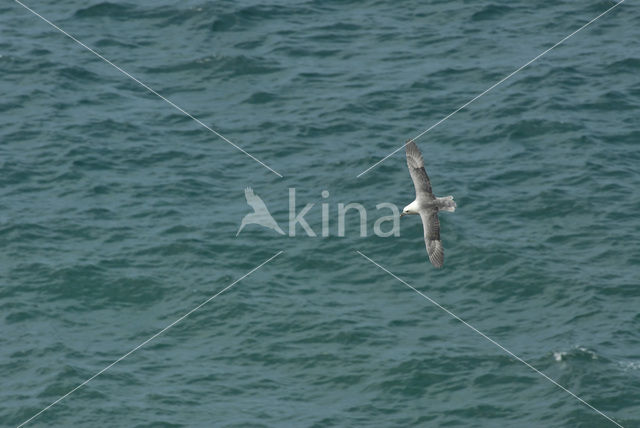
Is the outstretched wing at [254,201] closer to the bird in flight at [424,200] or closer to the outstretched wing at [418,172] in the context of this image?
the bird in flight at [424,200]

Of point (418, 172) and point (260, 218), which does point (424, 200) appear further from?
point (260, 218)

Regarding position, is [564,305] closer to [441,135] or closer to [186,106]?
[441,135]

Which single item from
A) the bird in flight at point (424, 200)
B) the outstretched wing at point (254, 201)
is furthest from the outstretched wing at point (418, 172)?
the outstretched wing at point (254, 201)

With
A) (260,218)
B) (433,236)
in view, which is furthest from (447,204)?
(260,218)

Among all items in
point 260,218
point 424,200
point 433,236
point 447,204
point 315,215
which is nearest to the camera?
point 447,204

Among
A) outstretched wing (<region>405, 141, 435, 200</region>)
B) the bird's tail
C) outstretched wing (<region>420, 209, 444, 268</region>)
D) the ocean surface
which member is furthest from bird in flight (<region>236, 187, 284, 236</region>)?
the bird's tail
